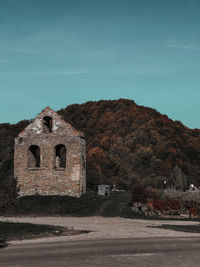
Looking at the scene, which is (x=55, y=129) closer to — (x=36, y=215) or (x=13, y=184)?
(x=13, y=184)

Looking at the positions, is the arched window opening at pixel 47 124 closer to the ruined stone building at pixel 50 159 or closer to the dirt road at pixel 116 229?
the ruined stone building at pixel 50 159

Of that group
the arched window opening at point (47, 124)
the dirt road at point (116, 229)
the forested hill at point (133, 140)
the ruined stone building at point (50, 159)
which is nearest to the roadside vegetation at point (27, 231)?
the dirt road at point (116, 229)

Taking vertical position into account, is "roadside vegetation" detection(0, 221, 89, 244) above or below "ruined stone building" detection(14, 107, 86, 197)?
below

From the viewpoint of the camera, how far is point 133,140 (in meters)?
63.4

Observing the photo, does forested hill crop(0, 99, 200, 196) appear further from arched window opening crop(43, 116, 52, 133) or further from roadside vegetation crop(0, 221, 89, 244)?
roadside vegetation crop(0, 221, 89, 244)

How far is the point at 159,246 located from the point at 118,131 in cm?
5688

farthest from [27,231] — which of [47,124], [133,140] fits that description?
[133,140]

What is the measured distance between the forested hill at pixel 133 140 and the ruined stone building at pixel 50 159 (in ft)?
52.8

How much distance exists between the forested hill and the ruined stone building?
16.1 meters

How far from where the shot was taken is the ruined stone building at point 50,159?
23.4m

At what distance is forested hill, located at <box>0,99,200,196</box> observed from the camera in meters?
51.1

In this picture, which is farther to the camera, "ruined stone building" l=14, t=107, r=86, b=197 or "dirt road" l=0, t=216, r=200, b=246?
"ruined stone building" l=14, t=107, r=86, b=197

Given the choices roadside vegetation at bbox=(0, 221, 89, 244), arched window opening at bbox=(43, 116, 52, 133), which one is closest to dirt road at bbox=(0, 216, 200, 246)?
roadside vegetation at bbox=(0, 221, 89, 244)

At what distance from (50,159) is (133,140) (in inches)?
1601
